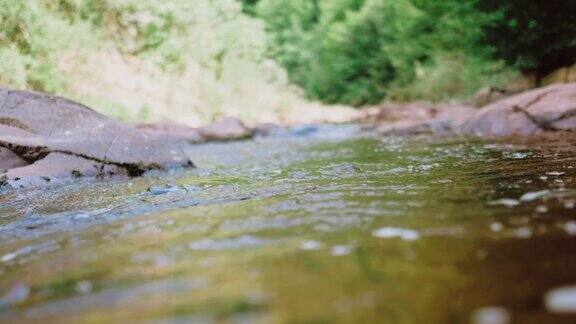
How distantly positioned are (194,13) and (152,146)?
14.9 m

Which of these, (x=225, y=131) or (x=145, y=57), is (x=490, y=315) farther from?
(x=145, y=57)

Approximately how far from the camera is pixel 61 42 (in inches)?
606

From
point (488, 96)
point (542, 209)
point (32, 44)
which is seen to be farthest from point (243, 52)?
point (542, 209)

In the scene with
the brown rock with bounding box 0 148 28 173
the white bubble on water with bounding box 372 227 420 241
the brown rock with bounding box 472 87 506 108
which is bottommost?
the brown rock with bounding box 472 87 506 108

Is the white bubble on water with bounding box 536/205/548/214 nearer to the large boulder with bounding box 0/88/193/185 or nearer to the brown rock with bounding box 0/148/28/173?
the large boulder with bounding box 0/88/193/185

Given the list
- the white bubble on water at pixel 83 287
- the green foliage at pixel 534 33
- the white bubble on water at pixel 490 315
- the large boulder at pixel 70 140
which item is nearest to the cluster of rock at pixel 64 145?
the large boulder at pixel 70 140

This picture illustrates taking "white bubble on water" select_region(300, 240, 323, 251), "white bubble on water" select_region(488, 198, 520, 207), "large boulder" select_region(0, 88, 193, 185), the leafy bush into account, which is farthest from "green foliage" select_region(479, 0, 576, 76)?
"white bubble on water" select_region(300, 240, 323, 251)

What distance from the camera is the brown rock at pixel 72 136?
7172 mm

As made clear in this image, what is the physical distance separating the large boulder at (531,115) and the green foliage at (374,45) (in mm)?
4678

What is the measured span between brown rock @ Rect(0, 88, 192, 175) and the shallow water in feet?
9.16

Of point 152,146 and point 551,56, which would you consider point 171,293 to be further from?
point 551,56

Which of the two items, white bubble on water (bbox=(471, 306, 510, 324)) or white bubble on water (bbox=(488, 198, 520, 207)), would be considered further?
white bubble on water (bbox=(488, 198, 520, 207))

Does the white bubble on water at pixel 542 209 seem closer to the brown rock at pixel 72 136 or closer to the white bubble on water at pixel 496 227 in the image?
the white bubble on water at pixel 496 227

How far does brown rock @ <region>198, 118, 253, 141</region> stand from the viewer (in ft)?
49.2
